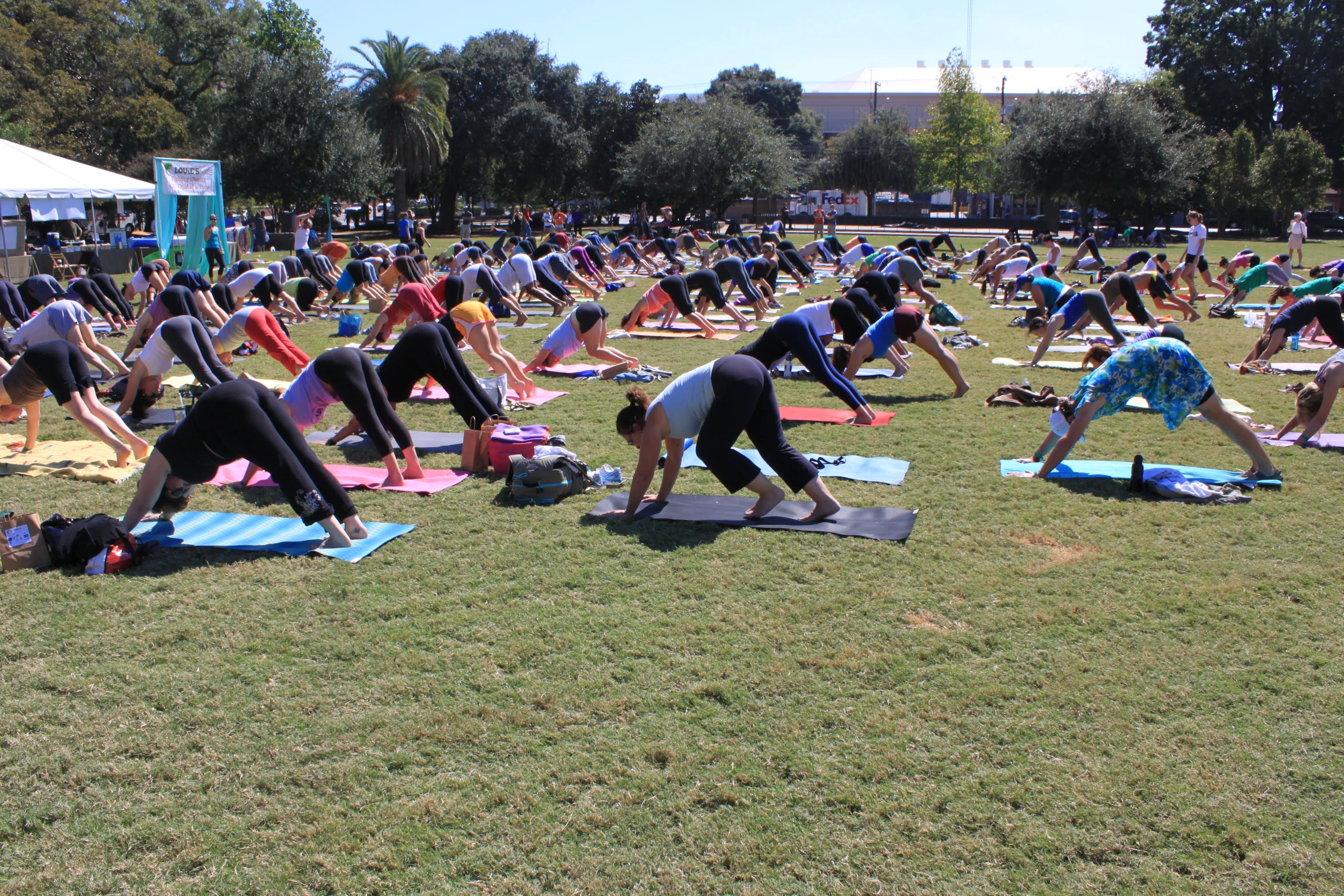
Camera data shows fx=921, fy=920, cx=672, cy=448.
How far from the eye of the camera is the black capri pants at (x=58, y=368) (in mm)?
7770

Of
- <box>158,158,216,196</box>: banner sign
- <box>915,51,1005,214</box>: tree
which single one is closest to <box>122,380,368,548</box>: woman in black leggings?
<box>158,158,216,196</box>: banner sign

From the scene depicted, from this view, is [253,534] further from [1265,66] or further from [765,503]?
[1265,66]

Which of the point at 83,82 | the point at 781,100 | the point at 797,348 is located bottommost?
the point at 797,348

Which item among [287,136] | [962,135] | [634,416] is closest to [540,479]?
[634,416]

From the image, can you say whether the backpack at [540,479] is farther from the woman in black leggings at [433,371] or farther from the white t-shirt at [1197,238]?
the white t-shirt at [1197,238]

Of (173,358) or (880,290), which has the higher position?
(880,290)

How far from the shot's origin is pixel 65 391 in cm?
782

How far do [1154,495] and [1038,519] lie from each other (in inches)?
45.6

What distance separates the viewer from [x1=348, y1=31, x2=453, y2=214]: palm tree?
42.1 m

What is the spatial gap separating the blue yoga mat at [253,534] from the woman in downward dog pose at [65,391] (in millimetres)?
1823

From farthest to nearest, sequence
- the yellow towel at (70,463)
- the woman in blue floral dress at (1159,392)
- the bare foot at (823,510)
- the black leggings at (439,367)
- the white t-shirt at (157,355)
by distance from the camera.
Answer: the white t-shirt at (157,355) → the black leggings at (439,367) → the yellow towel at (70,463) → the woman in blue floral dress at (1159,392) → the bare foot at (823,510)

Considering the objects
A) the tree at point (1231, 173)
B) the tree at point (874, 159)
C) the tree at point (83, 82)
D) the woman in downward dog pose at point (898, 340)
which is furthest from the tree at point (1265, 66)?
the tree at point (83, 82)

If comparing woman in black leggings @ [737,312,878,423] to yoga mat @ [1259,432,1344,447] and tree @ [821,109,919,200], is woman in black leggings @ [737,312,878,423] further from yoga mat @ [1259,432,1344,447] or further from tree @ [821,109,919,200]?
tree @ [821,109,919,200]

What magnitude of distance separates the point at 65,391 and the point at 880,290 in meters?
9.12
